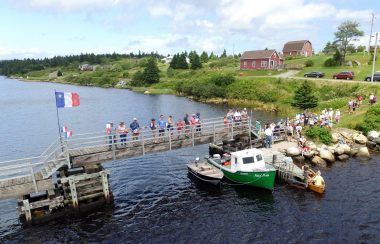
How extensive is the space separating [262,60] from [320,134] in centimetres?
6455

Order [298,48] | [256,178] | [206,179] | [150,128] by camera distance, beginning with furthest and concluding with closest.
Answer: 1. [298,48]
2. [150,128]
3. [206,179]
4. [256,178]

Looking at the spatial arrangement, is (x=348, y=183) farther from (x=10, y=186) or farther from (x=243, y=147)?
(x=10, y=186)

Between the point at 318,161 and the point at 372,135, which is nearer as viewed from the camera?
the point at 318,161

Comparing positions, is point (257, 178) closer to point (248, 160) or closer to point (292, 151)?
point (248, 160)

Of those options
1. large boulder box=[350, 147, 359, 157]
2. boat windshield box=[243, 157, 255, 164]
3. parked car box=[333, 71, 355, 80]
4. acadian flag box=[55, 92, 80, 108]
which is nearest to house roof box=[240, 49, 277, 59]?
parked car box=[333, 71, 355, 80]

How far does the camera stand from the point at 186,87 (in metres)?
94.4

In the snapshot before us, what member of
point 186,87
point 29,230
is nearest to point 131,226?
point 29,230

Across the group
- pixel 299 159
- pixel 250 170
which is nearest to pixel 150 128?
pixel 250 170

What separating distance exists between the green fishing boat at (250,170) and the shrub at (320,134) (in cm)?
1057

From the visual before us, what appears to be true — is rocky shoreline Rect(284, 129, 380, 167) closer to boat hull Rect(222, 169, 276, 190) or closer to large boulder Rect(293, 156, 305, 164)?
large boulder Rect(293, 156, 305, 164)

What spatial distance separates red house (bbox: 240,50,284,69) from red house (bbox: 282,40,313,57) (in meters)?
20.3

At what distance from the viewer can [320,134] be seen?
122ft

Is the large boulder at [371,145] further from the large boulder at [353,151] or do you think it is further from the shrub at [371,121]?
the shrub at [371,121]

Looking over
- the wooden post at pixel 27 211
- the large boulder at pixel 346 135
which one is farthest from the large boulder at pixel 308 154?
the wooden post at pixel 27 211
